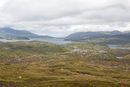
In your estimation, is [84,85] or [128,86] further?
[128,86]

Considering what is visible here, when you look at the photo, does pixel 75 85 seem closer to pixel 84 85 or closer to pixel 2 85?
pixel 84 85

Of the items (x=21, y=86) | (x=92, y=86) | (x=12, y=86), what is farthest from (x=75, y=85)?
(x=12, y=86)

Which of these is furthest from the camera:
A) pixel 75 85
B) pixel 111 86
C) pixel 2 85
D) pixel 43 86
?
pixel 111 86

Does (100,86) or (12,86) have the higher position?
(12,86)

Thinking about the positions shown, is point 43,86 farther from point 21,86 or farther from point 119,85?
point 119,85

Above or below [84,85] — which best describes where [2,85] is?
above

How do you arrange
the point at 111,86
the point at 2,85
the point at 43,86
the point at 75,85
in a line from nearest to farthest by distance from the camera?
the point at 2,85, the point at 43,86, the point at 75,85, the point at 111,86

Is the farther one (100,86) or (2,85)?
(100,86)

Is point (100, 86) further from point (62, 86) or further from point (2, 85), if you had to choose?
point (2, 85)

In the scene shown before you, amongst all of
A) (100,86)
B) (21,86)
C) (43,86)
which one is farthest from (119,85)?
(21,86)
